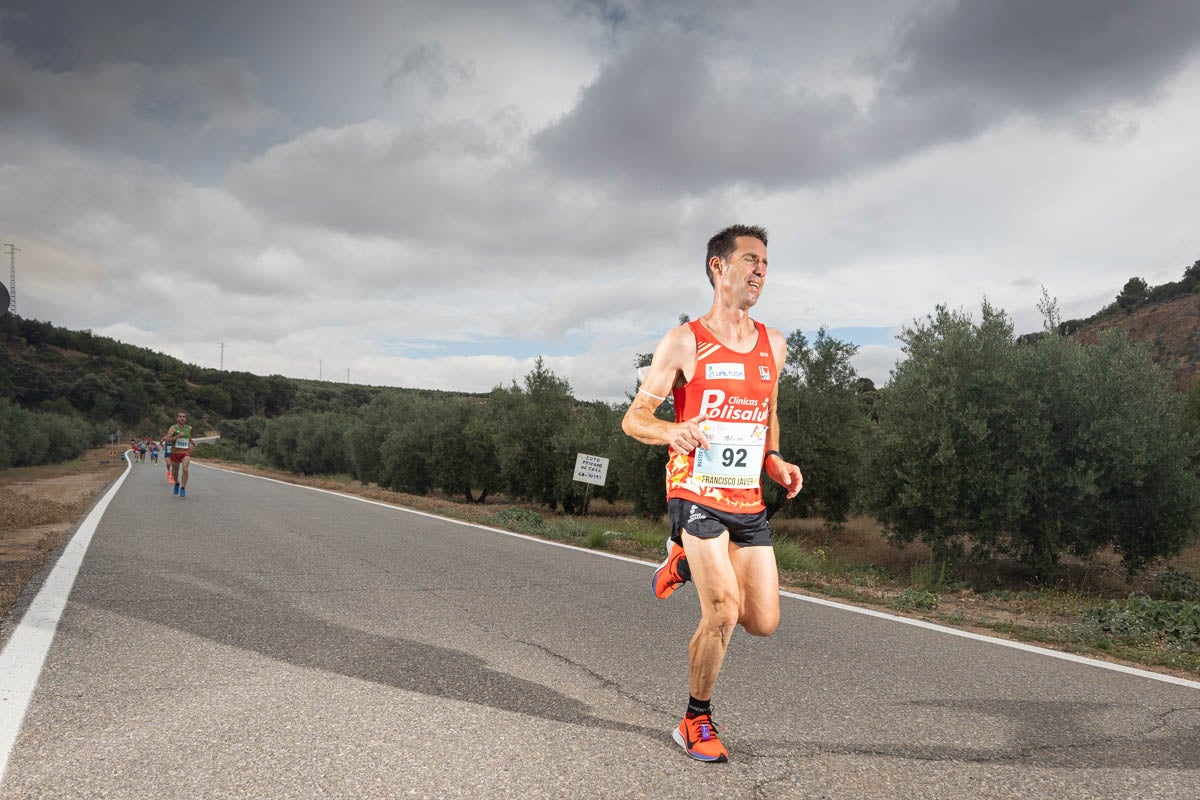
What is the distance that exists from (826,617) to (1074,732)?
9.54 feet

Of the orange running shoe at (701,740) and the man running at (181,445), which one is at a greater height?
the man running at (181,445)

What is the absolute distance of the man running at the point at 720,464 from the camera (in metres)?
3.24

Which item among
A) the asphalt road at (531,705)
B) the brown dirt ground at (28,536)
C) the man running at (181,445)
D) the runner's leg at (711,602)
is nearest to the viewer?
the asphalt road at (531,705)

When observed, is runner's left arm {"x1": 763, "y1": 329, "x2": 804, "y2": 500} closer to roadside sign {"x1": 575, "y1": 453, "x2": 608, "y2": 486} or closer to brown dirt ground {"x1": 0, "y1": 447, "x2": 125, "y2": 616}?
brown dirt ground {"x1": 0, "y1": 447, "x2": 125, "y2": 616}

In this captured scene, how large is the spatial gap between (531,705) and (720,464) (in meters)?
1.71

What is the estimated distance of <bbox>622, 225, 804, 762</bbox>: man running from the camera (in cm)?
324

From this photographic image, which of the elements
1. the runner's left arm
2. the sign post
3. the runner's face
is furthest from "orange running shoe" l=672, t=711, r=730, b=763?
the sign post

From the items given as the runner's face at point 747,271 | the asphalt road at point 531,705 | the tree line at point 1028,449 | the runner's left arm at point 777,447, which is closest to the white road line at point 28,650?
the asphalt road at point 531,705

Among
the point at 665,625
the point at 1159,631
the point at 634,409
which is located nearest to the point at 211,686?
the point at 634,409

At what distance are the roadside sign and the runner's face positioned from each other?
1223 cm

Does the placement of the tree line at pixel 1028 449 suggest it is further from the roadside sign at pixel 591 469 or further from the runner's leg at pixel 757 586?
the runner's leg at pixel 757 586

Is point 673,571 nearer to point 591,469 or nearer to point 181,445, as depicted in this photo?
point 591,469

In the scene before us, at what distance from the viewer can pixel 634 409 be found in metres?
3.45

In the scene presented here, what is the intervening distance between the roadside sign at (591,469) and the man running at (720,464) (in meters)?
12.1
